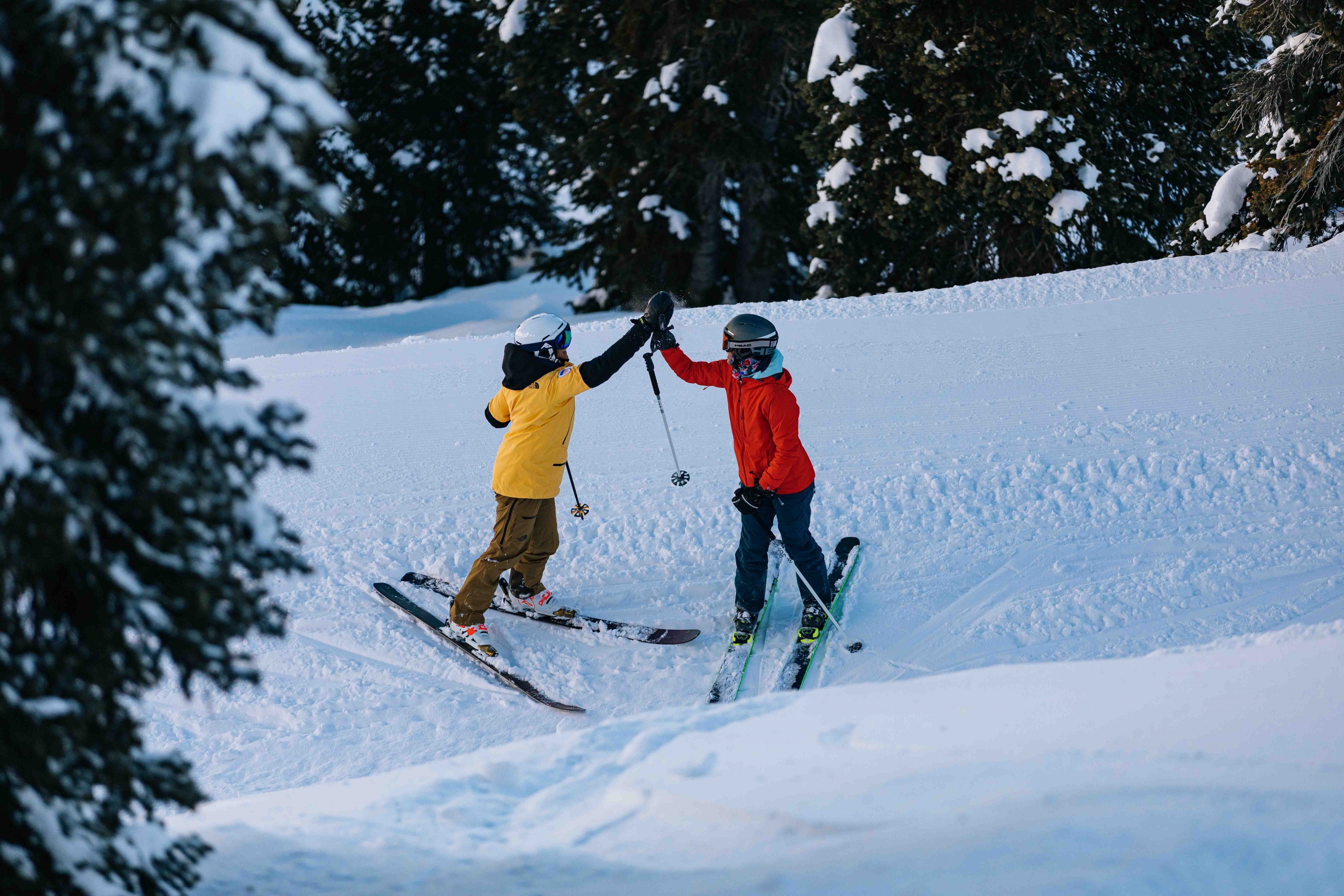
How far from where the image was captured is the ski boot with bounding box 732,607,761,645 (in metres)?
6.02

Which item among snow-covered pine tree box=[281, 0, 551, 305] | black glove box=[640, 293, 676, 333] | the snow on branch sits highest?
snow-covered pine tree box=[281, 0, 551, 305]

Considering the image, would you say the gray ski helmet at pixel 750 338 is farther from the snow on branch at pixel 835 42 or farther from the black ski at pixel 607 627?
the snow on branch at pixel 835 42

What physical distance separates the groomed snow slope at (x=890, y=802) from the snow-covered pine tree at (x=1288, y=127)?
28.1 ft

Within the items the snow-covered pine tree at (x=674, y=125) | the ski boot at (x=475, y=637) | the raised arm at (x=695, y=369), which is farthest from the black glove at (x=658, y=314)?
the snow-covered pine tree at (x=674, y=125)

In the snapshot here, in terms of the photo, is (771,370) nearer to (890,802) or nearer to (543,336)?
(543,336)

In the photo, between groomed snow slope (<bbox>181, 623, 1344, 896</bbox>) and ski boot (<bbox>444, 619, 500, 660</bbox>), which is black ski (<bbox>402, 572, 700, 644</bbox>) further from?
groomed snow slope (<bbox>181, 623, 1344, 896</bbox>)

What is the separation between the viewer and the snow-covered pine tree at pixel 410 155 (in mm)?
19656

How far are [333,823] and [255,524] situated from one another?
1422 millimetres

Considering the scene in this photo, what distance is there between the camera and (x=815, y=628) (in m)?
6.04

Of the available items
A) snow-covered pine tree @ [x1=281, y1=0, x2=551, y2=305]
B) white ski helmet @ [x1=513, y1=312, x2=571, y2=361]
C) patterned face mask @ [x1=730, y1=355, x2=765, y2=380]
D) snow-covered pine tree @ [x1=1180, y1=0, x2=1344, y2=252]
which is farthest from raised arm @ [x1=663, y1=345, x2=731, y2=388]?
snow-covered pine tree @ [x1=281, y1=0, x2=551, y2=305]

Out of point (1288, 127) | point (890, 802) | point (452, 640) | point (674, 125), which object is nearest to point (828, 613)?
point (452, 640)

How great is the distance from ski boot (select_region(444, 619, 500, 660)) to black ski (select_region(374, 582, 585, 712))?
0.7 inches

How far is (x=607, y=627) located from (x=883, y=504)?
2.32 m

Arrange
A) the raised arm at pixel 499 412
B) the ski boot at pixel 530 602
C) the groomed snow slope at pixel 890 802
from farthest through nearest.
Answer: the ski boot at pixel 530 602
the raised arm at pixel 499 412
the groomed snow slope at pixel 890 802
